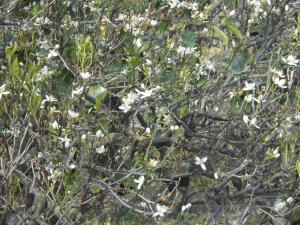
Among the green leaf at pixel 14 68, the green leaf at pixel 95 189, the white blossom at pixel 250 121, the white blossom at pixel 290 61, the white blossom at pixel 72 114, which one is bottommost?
the green leaf at pixel 95 189

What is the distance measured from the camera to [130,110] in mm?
3469

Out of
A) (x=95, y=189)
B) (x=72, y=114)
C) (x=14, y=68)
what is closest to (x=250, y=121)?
(x=95, y=189)

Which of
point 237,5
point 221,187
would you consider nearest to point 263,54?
→ point 237,5

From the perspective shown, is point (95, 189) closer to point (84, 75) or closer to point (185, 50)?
point (84, 75)

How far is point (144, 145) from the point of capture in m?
3.96

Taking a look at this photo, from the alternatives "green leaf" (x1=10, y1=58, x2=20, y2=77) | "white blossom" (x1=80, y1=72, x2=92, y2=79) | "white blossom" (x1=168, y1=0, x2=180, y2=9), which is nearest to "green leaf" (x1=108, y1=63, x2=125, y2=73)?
"white blossom" (x1=168, y1=0, x2=180, y2=9)

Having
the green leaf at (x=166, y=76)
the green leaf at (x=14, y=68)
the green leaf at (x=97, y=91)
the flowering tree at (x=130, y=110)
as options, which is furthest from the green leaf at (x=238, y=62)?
the green leaf at (x=14, y=68)

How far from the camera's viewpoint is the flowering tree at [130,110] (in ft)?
10.3

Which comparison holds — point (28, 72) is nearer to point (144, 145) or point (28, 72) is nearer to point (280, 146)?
point (144, 145)

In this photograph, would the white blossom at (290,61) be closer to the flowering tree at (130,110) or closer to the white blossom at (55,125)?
the flowering tree at (130,110)

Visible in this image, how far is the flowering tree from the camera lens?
10.3ft

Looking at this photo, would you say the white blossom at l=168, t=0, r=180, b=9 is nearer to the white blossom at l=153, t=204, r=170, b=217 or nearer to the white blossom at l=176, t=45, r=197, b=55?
the white blossom at l=176, t=45, r=197, b=55

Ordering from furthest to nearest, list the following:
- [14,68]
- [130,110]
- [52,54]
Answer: [130,110]
[52,54]
[14,68]

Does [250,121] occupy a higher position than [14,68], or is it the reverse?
[14,68]
